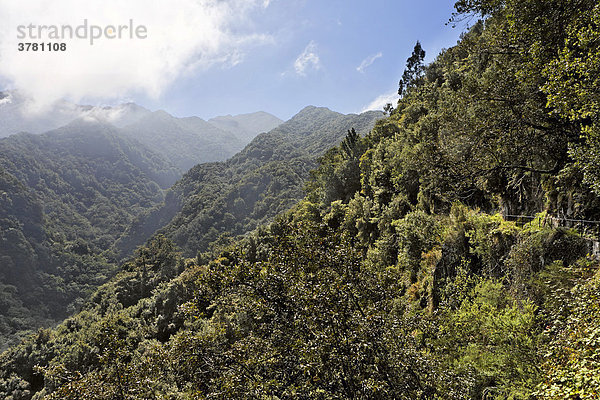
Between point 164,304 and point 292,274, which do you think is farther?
point 164,304

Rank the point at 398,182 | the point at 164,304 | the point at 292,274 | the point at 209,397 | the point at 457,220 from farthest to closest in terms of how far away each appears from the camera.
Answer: the point at 164,304, the point at 398,182, the point at 457,220, the point at 292,274, the point at 209,397

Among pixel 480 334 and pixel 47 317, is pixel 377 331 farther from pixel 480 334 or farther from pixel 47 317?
pixel 47 317

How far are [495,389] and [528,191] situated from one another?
7.41 meters

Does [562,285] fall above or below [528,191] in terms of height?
below

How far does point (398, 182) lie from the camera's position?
22844 millimetres

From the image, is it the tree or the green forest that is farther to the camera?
the tree

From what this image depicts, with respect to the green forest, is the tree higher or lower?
higher

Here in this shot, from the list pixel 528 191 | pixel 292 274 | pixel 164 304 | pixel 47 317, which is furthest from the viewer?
pixel 47 317

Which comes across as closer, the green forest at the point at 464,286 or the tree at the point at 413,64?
the green forest at the point at 464,286

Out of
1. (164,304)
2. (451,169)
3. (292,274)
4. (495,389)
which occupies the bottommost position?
(164,304)

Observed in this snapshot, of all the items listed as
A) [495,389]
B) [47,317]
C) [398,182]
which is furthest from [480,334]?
[47,317]

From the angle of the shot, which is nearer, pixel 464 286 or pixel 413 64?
pixel 464 286

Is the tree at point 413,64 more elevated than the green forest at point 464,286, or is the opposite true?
the tree at point 413,64

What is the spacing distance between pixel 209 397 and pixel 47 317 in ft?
534
